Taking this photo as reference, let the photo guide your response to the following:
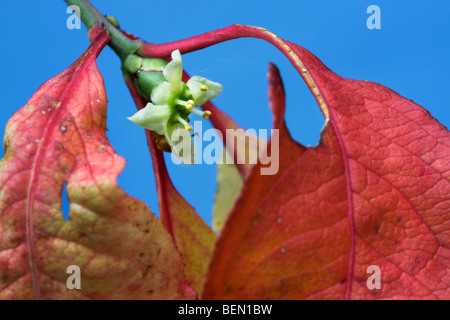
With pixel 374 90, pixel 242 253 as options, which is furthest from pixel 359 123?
pixel 242 253

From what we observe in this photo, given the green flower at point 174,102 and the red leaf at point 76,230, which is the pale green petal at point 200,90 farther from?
the red leaf at point 76,230

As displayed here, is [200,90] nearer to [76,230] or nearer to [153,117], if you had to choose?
[153,117]

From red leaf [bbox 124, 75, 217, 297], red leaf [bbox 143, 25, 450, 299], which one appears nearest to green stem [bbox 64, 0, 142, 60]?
red leaf [bbox 124, 75, 217, 297]

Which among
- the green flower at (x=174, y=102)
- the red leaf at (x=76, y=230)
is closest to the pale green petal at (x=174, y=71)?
the green flower at (x=174, y=102)

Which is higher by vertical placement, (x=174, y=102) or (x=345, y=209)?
(x=174, y=102)

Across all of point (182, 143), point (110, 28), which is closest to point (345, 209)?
point (182, 143)

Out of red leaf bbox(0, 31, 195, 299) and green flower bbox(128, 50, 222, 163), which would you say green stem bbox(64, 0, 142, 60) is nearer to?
green flower bbox(128, 50, 222, 163)
